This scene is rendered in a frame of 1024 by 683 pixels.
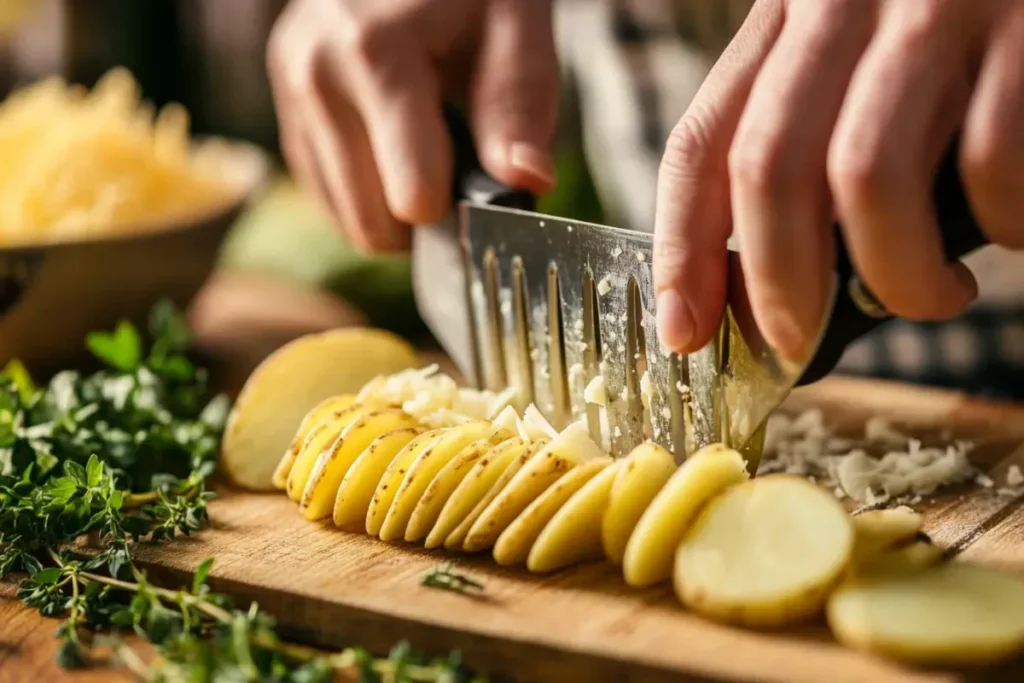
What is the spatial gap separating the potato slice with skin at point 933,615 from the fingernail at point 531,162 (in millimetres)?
791

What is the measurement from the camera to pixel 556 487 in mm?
1180

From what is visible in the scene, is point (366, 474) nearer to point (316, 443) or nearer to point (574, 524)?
point (316, 443)

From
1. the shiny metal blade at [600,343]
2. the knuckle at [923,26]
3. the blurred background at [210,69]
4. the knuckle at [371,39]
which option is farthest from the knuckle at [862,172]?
the blurred background at [210,69]

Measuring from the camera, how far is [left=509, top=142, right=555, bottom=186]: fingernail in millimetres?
1651

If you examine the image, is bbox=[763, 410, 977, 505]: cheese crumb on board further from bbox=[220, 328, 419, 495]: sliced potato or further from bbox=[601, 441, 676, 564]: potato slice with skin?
bbox=[220, 328, 419, 495]: sliced potato

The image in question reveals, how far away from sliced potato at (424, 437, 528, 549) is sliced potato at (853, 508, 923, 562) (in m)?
0.35

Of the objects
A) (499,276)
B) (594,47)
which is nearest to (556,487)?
(499,276)

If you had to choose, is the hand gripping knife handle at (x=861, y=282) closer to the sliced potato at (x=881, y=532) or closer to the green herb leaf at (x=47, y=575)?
the sliced potato at (x=881, y=532)

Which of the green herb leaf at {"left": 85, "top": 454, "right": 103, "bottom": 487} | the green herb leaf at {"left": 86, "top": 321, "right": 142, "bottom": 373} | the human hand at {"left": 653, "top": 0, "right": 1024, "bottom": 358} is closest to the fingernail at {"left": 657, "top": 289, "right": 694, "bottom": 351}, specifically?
the human hand at {"left": 653, "top": 0, "right": 1024, "bottom": 358}

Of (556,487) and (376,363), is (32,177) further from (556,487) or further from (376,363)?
(556,487)

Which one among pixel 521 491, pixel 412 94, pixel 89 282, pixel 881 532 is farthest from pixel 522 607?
pixel 89 282

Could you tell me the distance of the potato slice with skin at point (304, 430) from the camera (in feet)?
4.71

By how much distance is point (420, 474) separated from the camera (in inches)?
49.1

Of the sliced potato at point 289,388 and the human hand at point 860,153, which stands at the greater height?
the human hand at point 860,153
